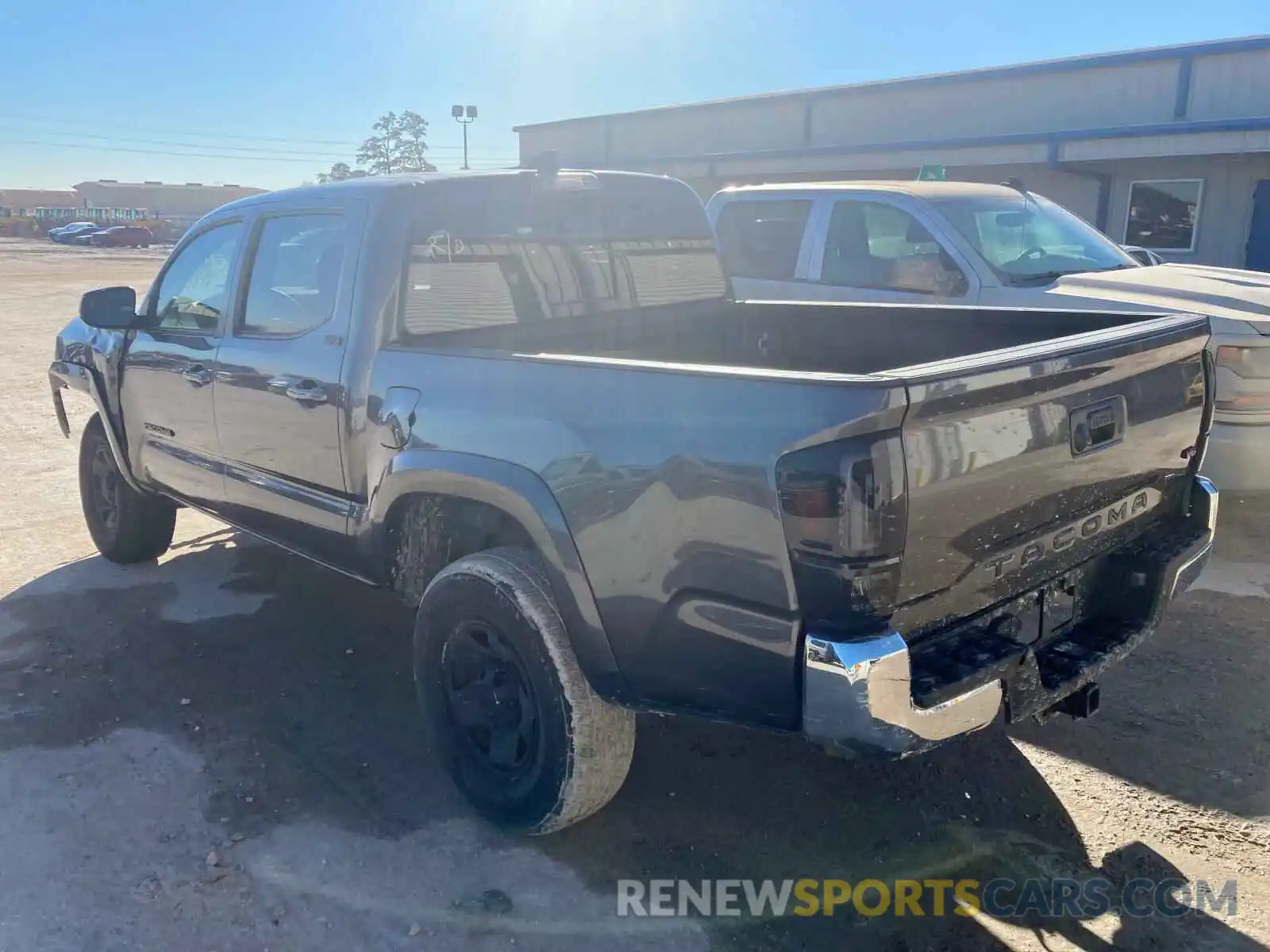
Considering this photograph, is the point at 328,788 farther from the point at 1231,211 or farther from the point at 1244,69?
the point at 1244,69

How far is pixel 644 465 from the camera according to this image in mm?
2521

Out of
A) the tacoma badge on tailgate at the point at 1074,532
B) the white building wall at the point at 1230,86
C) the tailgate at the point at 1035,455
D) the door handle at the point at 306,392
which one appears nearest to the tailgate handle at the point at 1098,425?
the tailgate at the point at 1035,455

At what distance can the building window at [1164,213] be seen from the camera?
14656mm

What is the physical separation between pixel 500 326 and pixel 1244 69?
14.8 metres

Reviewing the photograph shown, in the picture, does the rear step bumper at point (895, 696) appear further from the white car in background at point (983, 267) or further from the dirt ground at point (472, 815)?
the white car in background at point (983, 267)

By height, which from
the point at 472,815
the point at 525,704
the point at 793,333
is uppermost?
the point at 793,333

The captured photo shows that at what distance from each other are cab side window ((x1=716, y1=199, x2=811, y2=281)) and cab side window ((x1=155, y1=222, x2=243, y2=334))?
3664 mm

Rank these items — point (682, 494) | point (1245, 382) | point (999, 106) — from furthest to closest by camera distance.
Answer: point (999, 106) < point (1245, 382) < point (682, 494)

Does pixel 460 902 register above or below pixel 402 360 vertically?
below

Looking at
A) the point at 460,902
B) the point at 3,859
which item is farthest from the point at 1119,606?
the point at 3,859

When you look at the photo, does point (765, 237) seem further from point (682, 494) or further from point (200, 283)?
point (682, 494)

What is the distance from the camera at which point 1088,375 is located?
8.77 feet

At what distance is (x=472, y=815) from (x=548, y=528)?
1.09 m

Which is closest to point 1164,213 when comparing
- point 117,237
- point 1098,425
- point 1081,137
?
point 1081,137
